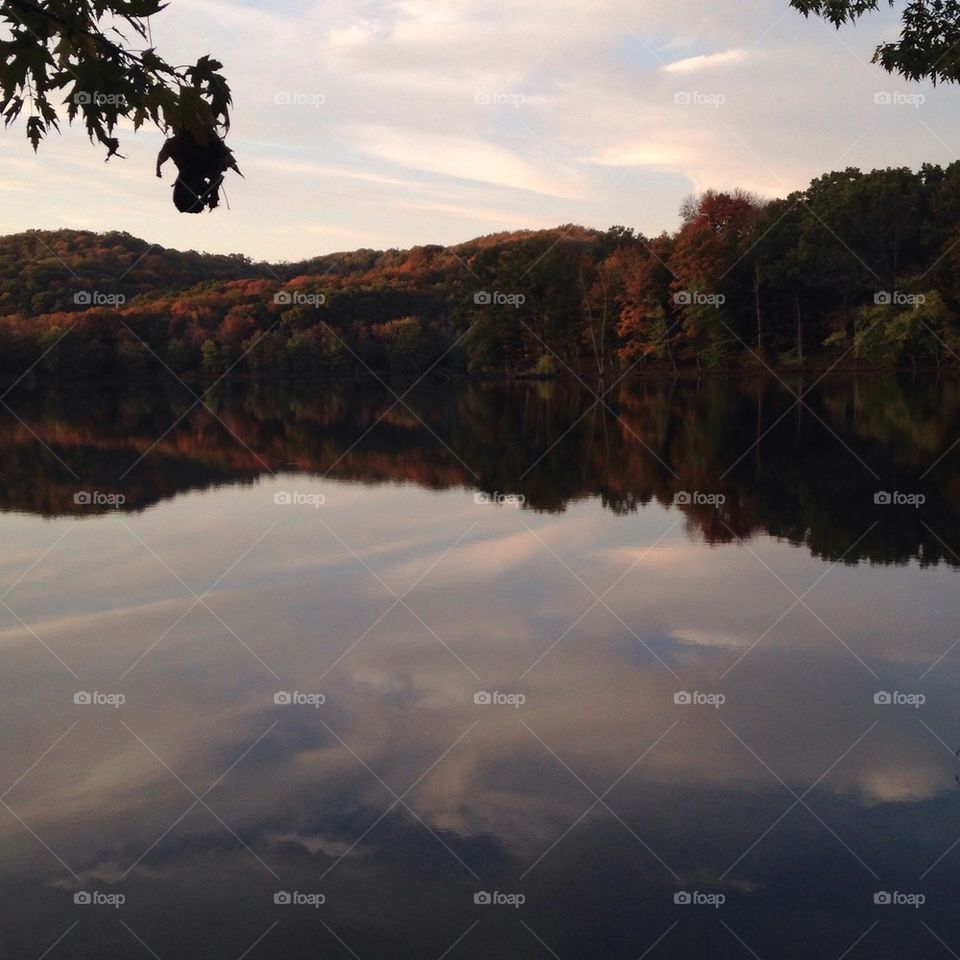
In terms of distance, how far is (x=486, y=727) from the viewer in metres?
8.45

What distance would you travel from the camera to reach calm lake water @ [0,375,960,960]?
5.90m

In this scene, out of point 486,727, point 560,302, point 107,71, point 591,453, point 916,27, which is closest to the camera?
point 107,71

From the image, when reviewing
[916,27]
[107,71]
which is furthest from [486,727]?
[916,27]

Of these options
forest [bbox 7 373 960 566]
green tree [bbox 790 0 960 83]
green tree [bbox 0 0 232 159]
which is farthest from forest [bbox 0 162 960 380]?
green tree [bbox 0 0 232 159]

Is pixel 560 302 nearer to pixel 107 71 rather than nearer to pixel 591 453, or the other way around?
pixel 591 453

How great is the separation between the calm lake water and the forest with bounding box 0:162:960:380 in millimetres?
55586

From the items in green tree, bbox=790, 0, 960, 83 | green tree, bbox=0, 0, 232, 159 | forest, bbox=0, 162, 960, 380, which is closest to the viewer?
green tree, bbox=0, 0, 232, 159

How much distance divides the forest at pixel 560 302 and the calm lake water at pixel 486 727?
182ft

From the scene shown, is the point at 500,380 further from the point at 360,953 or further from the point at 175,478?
the point at 360,953

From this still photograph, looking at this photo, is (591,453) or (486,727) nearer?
(486,727)

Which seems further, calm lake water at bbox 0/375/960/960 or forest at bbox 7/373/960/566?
forest at bbox 7/373/960/566

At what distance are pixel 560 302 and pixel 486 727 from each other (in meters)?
80.3

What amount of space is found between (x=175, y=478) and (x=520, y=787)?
1903 centimetres

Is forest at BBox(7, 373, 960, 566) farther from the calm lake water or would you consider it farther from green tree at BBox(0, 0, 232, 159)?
green tree at BBox(0, 0, 232, 159)
